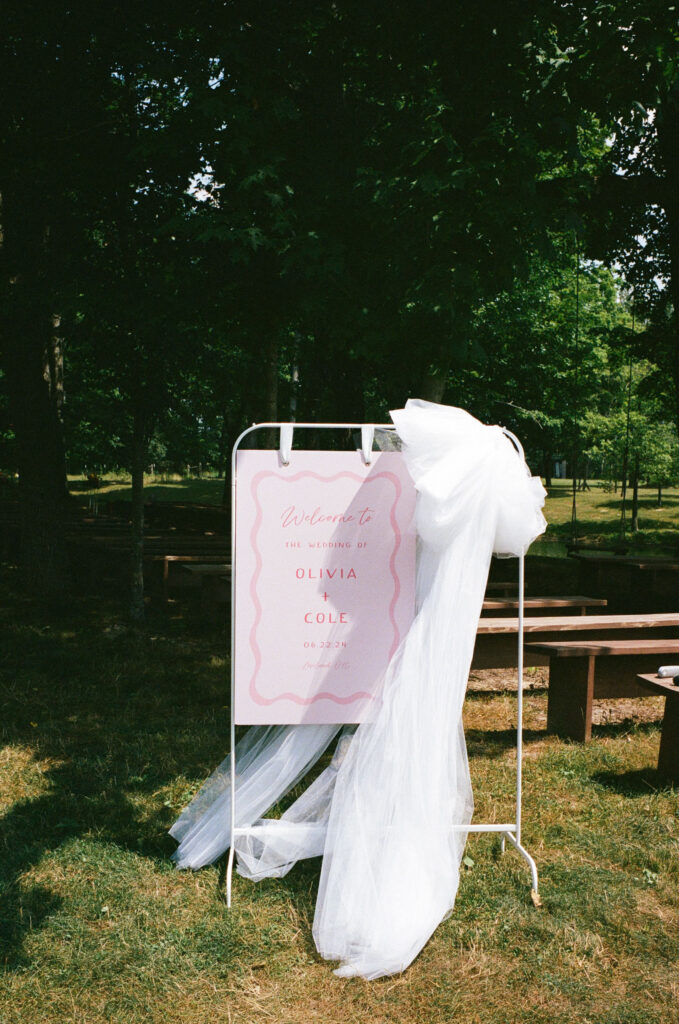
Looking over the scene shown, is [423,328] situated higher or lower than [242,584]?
higher

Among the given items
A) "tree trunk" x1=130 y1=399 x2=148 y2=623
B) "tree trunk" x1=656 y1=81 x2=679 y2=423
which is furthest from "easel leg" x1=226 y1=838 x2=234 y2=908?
"tree trunk" x1=656 y1=81 x2=679 y2=423

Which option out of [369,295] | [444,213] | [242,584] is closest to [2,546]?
[369,295]

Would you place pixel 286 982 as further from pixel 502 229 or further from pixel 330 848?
pixel 502 229

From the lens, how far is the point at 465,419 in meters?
3.90

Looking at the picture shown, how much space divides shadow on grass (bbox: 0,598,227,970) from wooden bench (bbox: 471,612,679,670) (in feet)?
6.67

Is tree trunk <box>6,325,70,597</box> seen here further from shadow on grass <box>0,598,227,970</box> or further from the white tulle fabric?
the white tulle fabric

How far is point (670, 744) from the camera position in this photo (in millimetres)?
5070

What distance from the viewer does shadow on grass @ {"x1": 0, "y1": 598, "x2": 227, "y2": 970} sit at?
13.6ft

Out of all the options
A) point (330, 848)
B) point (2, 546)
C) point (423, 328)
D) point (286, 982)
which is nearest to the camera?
point (286, 982)

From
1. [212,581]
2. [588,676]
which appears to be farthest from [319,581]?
[212,581]

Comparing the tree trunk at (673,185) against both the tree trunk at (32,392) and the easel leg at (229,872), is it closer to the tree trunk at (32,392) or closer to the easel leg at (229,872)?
the tree trunk at (32,392)

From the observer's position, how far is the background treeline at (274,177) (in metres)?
6.49

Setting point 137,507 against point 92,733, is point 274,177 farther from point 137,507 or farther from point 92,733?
point 92,733

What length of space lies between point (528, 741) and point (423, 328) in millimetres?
3279
